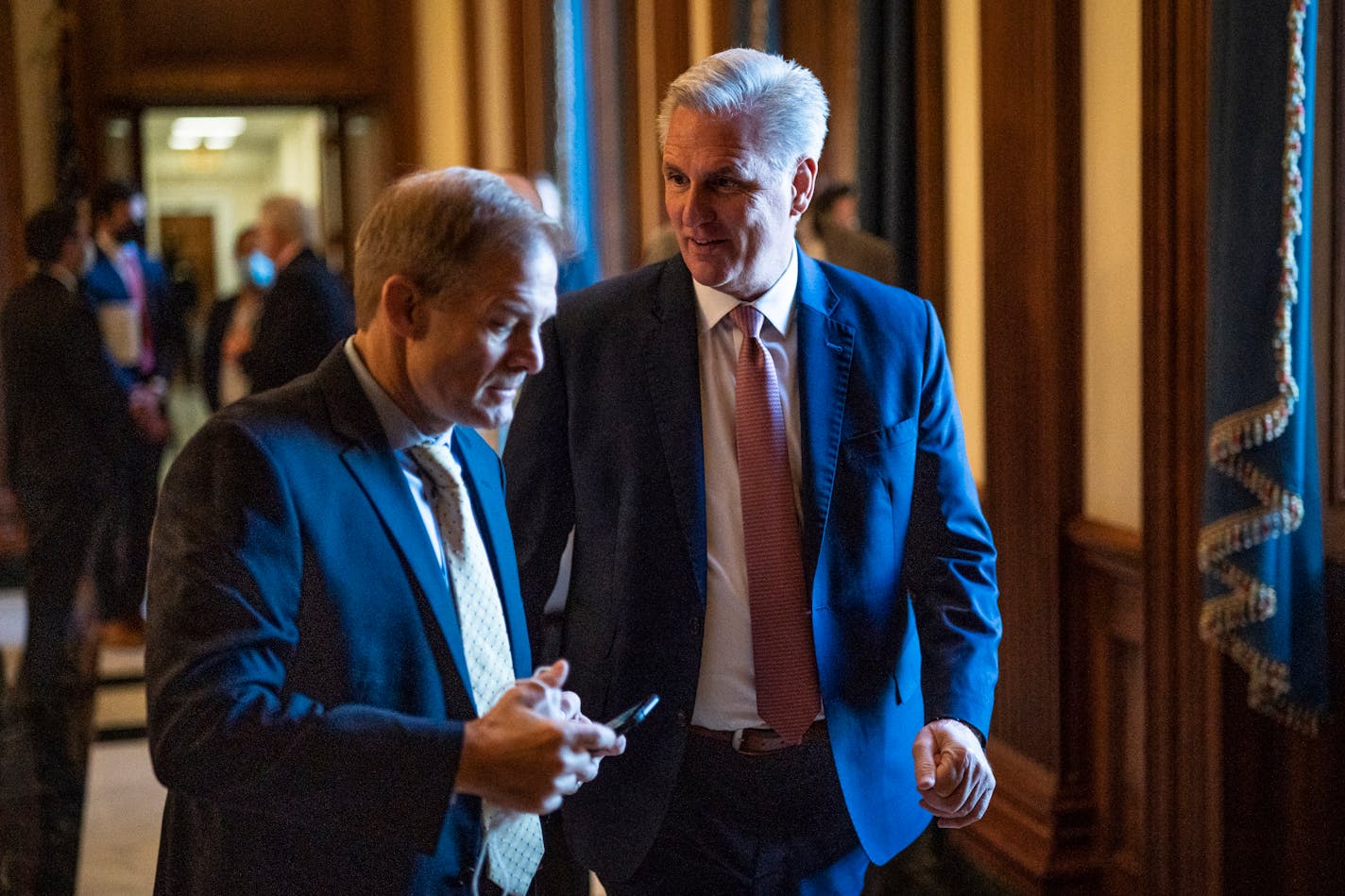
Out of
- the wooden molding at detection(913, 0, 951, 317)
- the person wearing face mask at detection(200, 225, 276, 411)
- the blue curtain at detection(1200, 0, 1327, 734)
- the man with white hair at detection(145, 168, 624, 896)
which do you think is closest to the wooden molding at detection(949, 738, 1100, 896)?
the blue curtain at detection(1200, 0, 1327, 734)

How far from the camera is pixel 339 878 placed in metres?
1.43

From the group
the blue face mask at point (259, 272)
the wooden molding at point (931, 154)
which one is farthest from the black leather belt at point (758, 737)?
the blue face mask at point (259, 272)

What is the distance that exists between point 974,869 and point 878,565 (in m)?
2.07

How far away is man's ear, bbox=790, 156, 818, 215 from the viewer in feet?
6.62

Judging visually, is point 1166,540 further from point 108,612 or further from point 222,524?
point 108,612

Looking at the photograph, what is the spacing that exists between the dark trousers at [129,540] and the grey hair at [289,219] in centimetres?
146

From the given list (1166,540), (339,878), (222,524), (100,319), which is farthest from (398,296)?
(100,319)

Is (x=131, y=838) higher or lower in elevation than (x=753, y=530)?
lower

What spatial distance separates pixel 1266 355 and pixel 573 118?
7.57 m

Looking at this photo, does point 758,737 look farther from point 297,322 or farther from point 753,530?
point 297,322

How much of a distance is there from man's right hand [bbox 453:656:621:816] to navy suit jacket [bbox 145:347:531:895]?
0.02 meters

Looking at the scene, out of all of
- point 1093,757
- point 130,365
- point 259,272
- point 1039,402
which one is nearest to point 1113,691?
point 1093,757

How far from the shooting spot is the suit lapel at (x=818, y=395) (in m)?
1.94

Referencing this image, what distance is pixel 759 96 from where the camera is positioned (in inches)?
74.8
